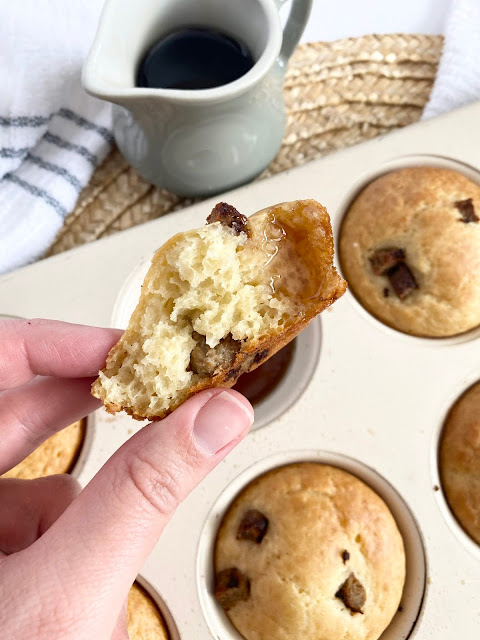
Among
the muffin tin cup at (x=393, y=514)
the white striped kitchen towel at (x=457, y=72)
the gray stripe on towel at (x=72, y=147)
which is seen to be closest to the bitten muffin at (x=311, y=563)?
the muffin tin cup at (x=393, y=514)

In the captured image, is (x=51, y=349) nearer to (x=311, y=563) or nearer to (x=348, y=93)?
(x=311, y=563)

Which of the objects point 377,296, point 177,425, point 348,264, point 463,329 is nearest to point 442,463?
point 463,329

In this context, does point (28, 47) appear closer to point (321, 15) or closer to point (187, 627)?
point (321, 15)

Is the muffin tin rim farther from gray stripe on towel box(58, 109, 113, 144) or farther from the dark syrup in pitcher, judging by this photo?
gray stripe on towel box(58, 109, 113, 144)

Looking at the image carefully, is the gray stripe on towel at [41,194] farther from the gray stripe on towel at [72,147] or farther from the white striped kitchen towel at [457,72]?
the white striped kitchen towel at [457,72]

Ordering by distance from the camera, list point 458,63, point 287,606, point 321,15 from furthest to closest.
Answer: point 321,15
point 458,63
point 287,606

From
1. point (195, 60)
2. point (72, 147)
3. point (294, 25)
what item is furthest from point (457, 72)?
point (72, 147)
